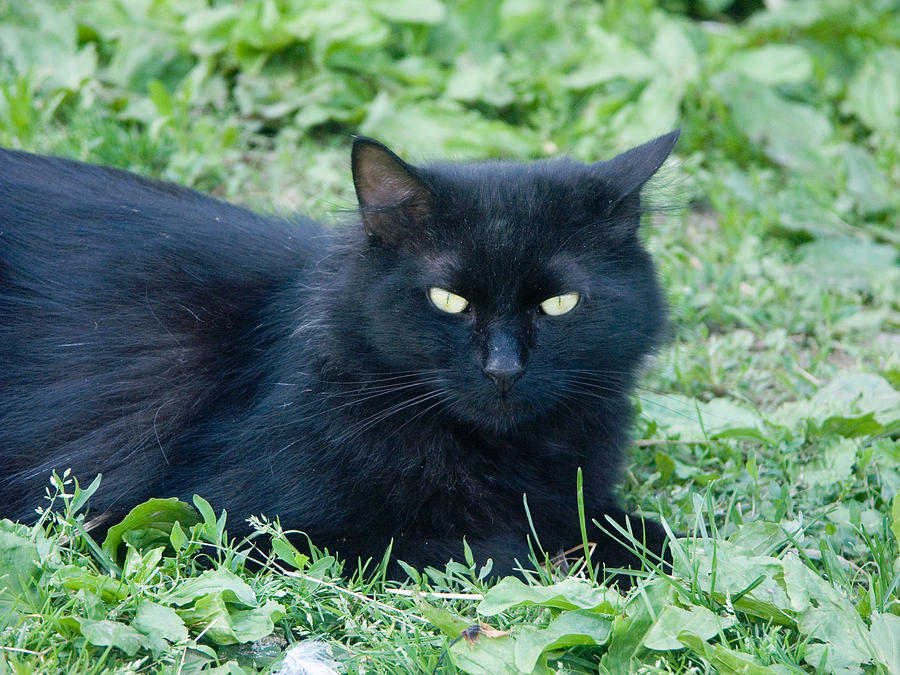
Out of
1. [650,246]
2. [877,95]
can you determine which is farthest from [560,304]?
[877,95]

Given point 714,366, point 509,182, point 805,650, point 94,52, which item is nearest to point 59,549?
point 509,182

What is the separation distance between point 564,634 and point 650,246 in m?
2.22

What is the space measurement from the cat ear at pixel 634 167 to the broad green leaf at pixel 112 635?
140 cm

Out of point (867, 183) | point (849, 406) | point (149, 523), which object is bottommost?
point (849, 406)

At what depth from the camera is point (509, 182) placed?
2.38 meters

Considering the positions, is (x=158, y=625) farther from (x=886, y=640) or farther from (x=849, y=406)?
(x=849, y=406)

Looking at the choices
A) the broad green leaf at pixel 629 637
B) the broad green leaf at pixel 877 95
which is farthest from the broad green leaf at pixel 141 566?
the broad green leaf at pixel 877 95

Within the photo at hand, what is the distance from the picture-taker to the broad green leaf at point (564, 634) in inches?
76.7

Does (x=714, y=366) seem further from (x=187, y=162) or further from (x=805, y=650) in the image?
(x=187, y=162)

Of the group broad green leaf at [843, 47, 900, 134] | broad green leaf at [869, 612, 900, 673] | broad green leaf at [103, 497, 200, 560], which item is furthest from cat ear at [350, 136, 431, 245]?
broad green leaf at [843, 47, 900, 134]

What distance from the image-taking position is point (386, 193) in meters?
2.34

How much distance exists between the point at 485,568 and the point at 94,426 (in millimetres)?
Answer: 1083

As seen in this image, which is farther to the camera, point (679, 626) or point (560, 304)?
point (560, 304)

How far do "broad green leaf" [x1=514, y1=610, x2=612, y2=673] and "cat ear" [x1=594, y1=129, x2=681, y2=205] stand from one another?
0.95 metres
